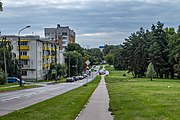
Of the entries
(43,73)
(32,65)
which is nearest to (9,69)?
(32,65)

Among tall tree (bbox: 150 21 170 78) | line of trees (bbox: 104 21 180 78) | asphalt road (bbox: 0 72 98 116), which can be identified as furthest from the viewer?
tall tree (bbox: 150 21 170 78)

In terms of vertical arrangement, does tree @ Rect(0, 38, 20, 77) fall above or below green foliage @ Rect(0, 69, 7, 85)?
above

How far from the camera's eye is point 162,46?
105312mm

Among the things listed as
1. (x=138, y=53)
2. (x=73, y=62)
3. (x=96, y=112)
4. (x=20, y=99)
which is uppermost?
(x=138, y=53)

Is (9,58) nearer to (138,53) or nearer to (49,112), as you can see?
(138,53)

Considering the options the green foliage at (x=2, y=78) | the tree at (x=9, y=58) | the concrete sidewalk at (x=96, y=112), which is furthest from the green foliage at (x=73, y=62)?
the concrete sidewalk at (x=96, y=112)

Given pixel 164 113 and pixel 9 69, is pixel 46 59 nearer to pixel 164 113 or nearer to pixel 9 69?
pixel 9 69

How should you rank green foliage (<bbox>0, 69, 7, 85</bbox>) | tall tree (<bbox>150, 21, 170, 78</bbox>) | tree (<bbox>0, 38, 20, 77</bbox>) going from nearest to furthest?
green foliage (<bbox>0, 69, 7, 85</bbox>) < tree (<bbox>0, 38, 20, 77</bbox>) < tall tree (<bbox>150, 21, 170, 78</bbox>)

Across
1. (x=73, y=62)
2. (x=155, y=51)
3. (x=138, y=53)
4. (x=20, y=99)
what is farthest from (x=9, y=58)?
(x=73, y=62)

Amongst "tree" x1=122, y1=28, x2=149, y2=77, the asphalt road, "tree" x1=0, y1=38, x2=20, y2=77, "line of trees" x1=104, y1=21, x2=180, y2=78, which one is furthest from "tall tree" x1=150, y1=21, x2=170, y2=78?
the asphalt road

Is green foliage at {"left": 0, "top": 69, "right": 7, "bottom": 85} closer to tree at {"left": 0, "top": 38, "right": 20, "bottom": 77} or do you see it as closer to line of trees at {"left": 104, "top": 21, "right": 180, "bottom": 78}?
tree at {"left": 0, "top": 38, "right": 20, "bottom": 77}

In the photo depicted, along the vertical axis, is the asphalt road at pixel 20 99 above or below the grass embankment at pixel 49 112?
below

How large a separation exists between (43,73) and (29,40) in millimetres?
12086

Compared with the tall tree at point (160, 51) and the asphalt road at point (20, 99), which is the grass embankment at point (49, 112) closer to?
the asphalt road at point (20, 99)
